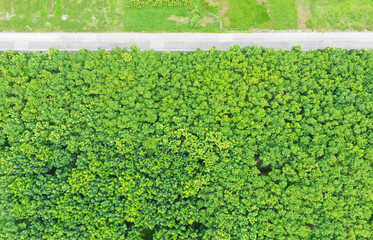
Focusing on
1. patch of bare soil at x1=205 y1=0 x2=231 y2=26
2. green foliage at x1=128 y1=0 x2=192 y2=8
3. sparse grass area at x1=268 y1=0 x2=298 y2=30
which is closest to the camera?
sparse grass area at x1=268 y1=0 x2=298 y2=30

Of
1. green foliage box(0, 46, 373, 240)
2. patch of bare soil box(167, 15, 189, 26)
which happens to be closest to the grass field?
patch of bare soil box(167, 15, 189, 26)

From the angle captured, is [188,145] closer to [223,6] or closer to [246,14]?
[246,14]

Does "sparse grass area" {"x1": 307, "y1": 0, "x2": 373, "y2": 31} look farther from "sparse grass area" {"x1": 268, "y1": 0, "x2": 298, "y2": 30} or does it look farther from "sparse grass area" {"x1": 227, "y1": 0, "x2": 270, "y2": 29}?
"sparse grass area" {"x1": 227, "y1": 0, "x2": 270, "y2": 29}

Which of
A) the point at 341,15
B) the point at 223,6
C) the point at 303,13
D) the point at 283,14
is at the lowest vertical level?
the point at 341,15

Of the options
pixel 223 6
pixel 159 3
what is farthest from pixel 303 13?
pixel 159 3

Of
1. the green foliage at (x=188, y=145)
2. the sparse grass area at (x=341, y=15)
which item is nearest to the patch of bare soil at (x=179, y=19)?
the green foliage at (x=188, y=145)

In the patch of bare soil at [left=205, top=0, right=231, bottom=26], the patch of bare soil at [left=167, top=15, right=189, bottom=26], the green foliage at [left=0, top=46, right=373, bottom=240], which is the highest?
the patch of bare soil at [left=205, top=0, right=231, bottom=26]
